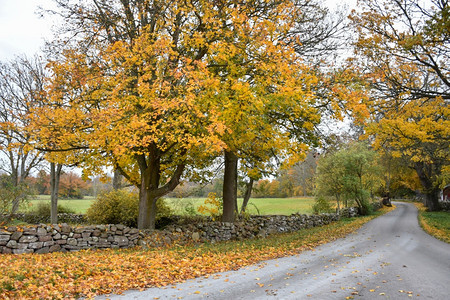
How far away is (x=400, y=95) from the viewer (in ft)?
42.4

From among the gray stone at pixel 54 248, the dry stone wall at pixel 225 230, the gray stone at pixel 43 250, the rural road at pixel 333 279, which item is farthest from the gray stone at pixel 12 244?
the rural road at pixel 333 279

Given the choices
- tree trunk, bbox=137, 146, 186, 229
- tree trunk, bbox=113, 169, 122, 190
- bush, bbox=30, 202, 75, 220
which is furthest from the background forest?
bush, bbox=30, 202, 75, 220

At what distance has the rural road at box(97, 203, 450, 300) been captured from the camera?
18.2 feet

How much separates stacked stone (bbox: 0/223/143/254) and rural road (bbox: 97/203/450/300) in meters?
5.22

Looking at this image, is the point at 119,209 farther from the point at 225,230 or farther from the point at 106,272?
the point at 106,272

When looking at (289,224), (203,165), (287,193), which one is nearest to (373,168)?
(289,224)

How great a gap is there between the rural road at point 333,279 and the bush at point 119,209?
7252mm

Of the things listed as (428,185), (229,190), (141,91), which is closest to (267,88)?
(141,91)

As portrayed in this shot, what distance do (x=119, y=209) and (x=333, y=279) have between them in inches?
426

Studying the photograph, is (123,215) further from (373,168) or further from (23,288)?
(373,168)

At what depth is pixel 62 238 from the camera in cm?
1012

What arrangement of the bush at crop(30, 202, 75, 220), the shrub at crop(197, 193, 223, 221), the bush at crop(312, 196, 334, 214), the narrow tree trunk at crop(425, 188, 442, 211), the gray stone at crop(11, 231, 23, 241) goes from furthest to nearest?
1. the narrow tree trunk at crop(425, 188, 442, 211)
2. the bush at crop(312, 196, 334, 214)
3. the bush at crop(30, 202, 75, 220)
4. the shrub at crop(197, 193, 223, 221)
5. the gray stone at crop(11, 231, 23, 241)

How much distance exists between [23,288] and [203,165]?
29.2 ft

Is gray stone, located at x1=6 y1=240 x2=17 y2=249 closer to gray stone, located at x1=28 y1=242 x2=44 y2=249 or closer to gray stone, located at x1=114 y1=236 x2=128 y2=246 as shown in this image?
gray stone, located at x1=28 y1=242 x2=44 y2=249
